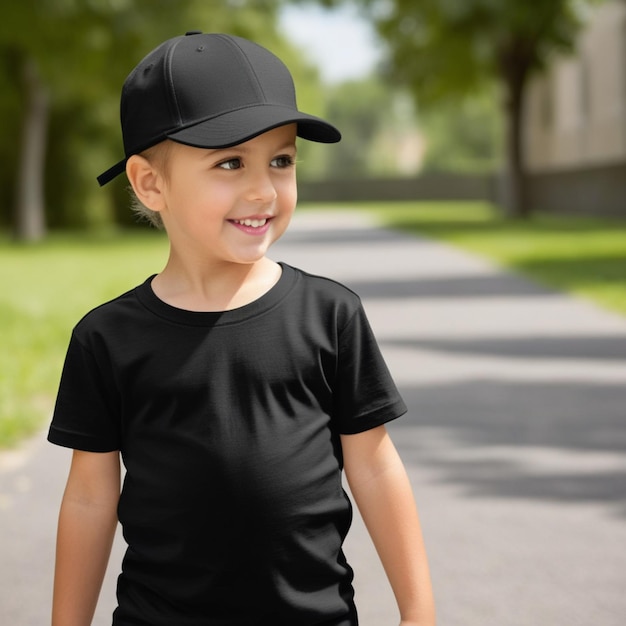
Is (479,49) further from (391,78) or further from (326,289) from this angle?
(326,289)

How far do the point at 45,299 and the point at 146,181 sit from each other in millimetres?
14109

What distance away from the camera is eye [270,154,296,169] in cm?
Answer: 234

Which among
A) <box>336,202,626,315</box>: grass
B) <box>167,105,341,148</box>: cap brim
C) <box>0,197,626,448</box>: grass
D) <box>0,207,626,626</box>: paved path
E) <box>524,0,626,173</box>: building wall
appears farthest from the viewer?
<box>524,0,626,173</box>: building wall

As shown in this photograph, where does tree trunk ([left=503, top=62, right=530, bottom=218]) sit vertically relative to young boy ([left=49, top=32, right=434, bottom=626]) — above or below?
below

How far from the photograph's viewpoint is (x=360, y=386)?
2.39 meters

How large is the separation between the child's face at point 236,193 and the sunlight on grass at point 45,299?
5.07 m

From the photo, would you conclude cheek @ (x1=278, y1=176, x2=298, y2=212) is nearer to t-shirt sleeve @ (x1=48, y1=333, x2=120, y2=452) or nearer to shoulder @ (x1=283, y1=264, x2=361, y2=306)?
shoulder @ (x1=283, y1=264, x2=361, y2=306)

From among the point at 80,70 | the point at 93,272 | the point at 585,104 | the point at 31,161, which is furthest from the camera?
the point at 585,104

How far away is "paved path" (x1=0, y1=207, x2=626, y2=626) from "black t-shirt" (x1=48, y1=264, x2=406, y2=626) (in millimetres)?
1945

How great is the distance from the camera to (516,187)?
4234 cm

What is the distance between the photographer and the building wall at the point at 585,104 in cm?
3894

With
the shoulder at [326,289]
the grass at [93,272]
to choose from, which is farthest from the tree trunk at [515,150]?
the shoulder at [326,289]

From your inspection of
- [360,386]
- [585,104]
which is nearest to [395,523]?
[360,386]

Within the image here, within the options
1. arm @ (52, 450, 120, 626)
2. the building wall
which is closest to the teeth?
arm @ (52, 450, 120, 626)
